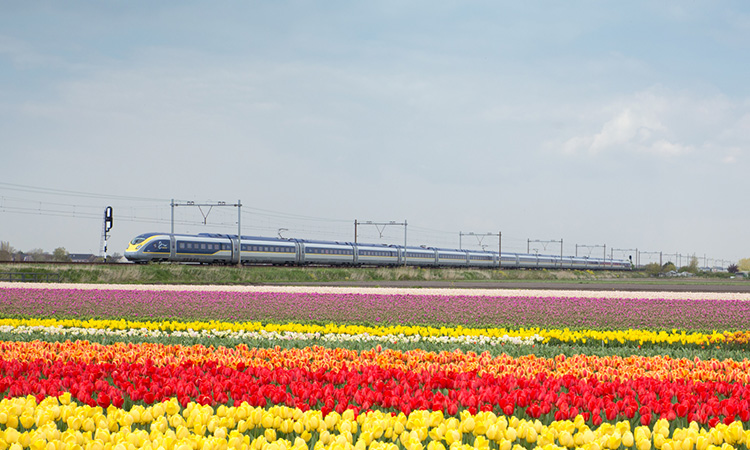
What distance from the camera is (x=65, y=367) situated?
23.0 ft

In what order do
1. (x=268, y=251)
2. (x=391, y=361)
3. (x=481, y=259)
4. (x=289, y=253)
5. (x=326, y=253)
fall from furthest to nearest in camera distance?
(x=481, y=259)
(x=326, y=253)
(x=289, y=253)
(x=268, y=251)
(x=391, y=361)

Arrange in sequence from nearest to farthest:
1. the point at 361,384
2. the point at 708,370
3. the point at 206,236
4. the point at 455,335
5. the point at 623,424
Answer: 1. the point at 623,424
2. the point at 361,384
3. the point at 708,370
4. the point at 455,335
5. the point at 206,236

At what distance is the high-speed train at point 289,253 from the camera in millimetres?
45562

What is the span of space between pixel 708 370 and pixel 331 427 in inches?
190

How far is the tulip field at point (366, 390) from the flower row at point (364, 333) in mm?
55

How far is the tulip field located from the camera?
439cm

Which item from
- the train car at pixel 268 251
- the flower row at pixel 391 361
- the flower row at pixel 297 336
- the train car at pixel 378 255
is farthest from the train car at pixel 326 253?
the flower row at pixel 391 361

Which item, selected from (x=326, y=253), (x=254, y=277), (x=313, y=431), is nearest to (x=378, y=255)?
(x=326, y=253)

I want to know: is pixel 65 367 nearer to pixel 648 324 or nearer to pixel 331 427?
pixel 331 427

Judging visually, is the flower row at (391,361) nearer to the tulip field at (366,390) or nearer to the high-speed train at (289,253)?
the tulip field at (366,390)

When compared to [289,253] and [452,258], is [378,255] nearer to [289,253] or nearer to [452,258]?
[452,258]

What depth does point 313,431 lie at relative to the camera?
15.5 feet

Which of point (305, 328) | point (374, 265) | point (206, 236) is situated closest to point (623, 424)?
point (305, 328)

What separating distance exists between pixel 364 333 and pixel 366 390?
712 centimetres
